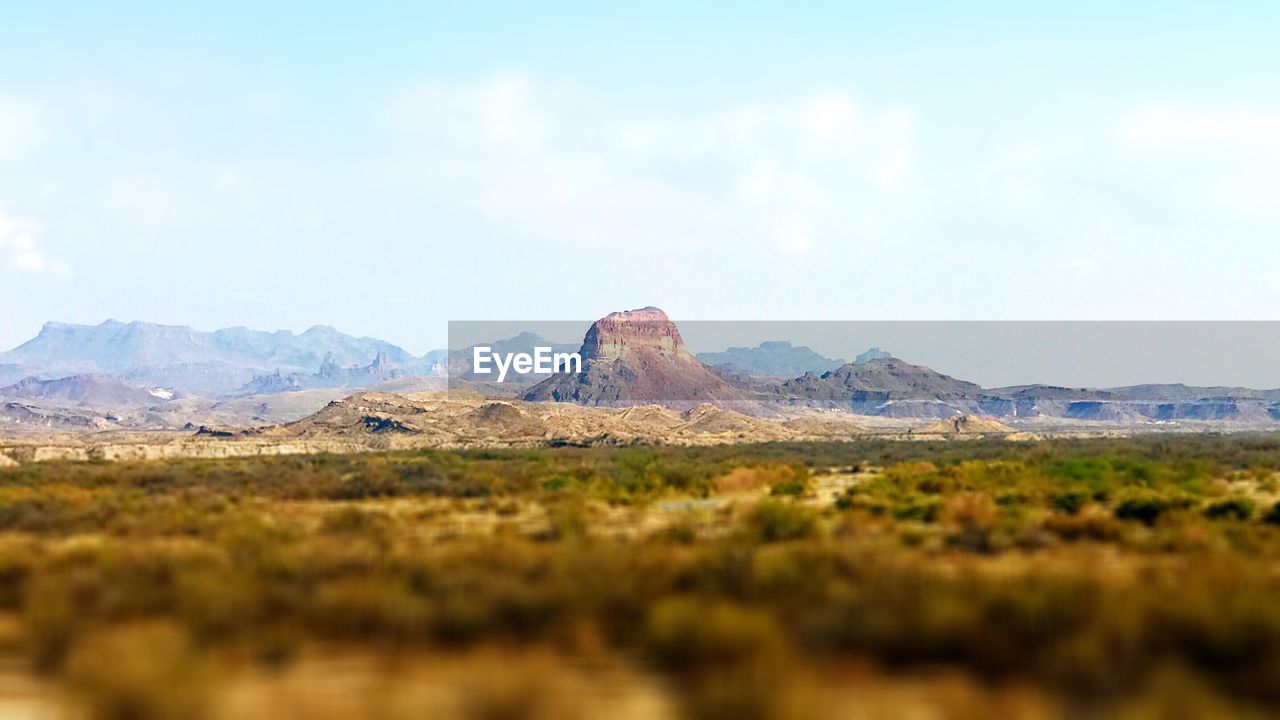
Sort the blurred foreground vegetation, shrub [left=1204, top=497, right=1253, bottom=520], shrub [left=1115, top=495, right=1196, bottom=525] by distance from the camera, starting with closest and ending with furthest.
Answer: the blurred foreground vegetation < shrub [left=1115, top=495, right=1196, bottom=525] < shrub [left=1204, top=497, right=1253, bottom=520]

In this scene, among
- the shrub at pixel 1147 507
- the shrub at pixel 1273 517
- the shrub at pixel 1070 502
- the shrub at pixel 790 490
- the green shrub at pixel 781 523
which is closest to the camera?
the green shrub at pixel 781 523

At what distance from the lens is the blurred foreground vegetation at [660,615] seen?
10.3m

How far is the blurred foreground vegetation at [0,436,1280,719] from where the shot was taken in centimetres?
1033

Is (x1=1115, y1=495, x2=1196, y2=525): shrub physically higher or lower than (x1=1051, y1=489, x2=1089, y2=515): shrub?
higher

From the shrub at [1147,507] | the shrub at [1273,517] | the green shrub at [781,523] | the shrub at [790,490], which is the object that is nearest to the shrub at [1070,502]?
the shrub at [1147,507]

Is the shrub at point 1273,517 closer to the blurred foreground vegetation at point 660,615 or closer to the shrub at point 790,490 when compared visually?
the blurred foreground vegetation at point 660,615

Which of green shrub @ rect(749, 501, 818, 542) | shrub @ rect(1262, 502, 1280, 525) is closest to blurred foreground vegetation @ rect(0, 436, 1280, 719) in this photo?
green shrub @ rect(749, 501, 818, 542)

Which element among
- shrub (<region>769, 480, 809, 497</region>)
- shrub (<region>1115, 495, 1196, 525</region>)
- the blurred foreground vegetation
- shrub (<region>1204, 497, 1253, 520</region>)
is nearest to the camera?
the blurred foreground vegetation

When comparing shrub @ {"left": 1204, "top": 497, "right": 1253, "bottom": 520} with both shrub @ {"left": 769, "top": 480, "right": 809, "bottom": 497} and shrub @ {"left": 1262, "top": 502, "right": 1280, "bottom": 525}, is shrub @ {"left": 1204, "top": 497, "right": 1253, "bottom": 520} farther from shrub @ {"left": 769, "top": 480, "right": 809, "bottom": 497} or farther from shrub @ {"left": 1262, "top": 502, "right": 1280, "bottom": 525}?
shrub @ {"left": 769, "top": 480, "right": 809, "bottom": 497}

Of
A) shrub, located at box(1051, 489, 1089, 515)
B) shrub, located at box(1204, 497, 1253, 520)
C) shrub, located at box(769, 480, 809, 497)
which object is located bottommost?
shrub, located at box(769, 480, 809, 497)

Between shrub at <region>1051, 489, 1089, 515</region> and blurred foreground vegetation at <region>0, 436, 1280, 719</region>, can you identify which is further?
shrub at <region>1051, 489, 1089, 515</region>

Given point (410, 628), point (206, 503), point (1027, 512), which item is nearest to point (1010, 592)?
point (410, 628)

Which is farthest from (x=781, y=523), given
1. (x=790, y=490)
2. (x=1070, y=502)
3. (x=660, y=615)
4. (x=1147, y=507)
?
(x=790, y=490)

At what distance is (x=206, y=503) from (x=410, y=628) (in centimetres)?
2347
